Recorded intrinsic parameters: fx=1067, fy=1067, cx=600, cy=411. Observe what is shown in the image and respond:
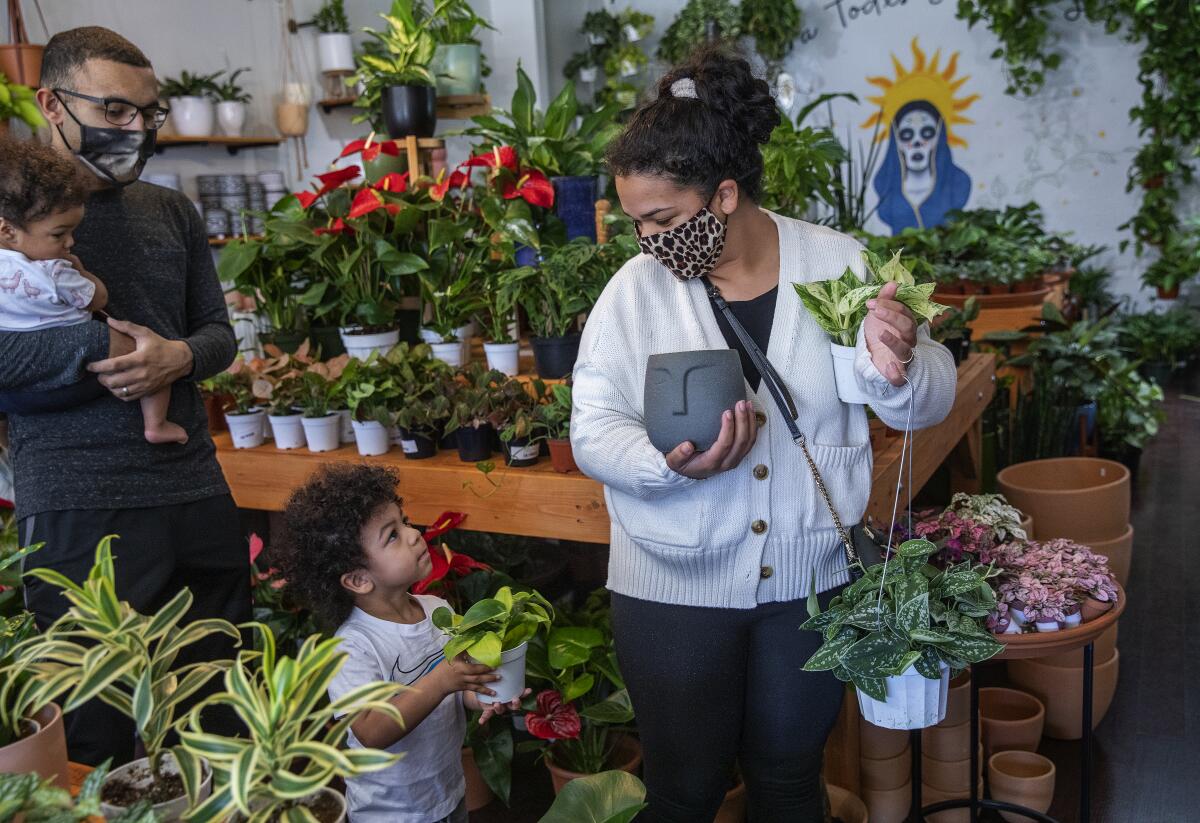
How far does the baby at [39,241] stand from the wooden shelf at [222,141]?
13.0ft

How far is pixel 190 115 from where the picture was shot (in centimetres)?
550

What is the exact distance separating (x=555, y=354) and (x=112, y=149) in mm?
1267

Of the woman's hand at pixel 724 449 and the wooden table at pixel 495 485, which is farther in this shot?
the wooden table at pixel 495 485

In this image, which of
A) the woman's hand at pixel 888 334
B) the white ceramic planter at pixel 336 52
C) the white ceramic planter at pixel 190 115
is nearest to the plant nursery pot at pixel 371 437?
the woman's hand at pixel 888 334

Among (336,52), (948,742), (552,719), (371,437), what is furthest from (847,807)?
(336,52)

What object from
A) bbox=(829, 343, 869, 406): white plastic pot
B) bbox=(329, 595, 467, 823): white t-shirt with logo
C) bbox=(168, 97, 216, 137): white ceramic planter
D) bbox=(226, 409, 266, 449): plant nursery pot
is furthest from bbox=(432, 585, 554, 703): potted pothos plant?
bbox=(168, 97, 216, 137): white ceramic planter

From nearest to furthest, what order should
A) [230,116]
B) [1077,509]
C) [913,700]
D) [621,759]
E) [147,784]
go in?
[147,784] → [913,700] → [621,759] → [1077,509] → [230,116]

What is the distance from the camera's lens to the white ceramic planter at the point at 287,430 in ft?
8.77

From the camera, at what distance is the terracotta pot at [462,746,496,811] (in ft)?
8.05

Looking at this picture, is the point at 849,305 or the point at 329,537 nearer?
the point at 849,305

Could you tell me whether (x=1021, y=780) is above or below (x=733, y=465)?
below

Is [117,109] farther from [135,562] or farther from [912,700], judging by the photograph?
[912,700]

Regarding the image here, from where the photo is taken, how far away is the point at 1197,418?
6336 millimetres

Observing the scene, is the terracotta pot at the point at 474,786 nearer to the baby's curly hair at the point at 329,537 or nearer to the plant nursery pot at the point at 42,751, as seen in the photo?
the baby's curly hair at the point at 329,537
